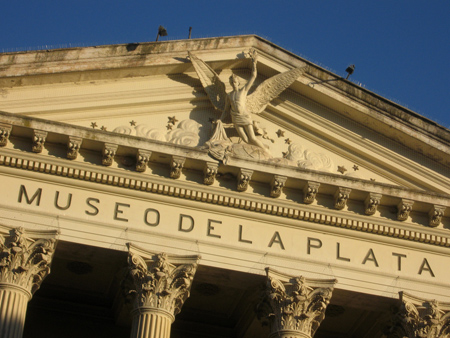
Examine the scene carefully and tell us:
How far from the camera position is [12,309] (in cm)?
2191

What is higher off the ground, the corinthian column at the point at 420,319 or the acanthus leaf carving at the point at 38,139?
the acanthus leaf carving at the point at 38,139

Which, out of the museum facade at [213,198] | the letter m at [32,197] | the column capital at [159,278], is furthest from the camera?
the letter m at [32,197]

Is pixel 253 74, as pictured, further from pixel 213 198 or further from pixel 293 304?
pixel 293 304

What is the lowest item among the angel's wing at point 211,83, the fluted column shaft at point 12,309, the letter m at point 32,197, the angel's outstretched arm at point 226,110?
the fluted column shaft at point 12,309

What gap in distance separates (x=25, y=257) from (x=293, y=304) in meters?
6.43

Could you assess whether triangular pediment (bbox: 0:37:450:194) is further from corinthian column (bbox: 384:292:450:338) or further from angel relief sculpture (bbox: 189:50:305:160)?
corinthian column (bbox: 384:292:450:338)

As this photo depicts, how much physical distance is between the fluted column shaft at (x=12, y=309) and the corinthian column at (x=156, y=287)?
256cm

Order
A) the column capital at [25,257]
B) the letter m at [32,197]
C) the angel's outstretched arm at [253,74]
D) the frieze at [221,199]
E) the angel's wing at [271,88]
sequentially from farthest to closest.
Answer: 1. the angel's wing at [271,88]
2. the angel's outstretched arm at [253,74]
3. the frieze at [221,199]
4. the letter m at [32,197]
5. the column capital at [25,257]

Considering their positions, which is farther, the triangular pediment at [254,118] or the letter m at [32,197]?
the triangular pediment at [254,118]

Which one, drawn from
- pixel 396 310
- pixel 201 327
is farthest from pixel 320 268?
pixel 201 327

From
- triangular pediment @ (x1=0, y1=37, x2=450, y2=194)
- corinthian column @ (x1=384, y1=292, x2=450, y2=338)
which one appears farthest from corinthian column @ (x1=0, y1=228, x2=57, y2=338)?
corinthian column @ (x1=384, y1=292, x2=450, y2=338)

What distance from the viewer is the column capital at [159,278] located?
2273cm

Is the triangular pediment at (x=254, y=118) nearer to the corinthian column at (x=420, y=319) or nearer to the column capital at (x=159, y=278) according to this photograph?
the column capital at (x=159, y=278)

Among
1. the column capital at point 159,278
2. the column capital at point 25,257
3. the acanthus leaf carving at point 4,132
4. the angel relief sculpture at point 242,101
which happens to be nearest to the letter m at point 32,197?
the column capital at point 25,257
